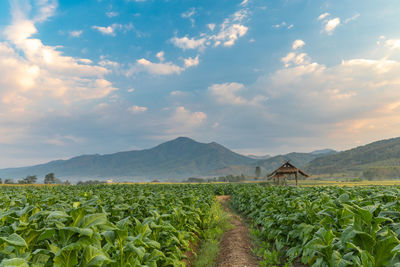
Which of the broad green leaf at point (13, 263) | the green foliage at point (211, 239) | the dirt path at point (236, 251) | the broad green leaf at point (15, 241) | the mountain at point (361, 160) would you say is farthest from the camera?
the mountain at point (361, 160)

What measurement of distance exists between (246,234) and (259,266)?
402cm

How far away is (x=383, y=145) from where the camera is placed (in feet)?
543

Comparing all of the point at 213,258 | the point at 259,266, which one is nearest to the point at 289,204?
the point at 259,266

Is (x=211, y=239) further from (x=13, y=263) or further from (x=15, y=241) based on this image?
(x=13, y=263)

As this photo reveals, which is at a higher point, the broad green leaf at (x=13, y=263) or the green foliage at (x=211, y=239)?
the broad green leaf at (x=13, y=263)

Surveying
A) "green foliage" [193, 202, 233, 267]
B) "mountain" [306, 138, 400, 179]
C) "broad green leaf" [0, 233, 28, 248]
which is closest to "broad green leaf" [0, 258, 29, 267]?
"broad green leaf" [0, 233, 28, 248]

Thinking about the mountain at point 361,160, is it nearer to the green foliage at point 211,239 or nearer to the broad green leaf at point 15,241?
the green foliage at point 211,239

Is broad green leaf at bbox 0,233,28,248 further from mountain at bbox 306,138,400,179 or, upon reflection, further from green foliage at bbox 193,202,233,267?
mountain at bbox 306,138,400,179

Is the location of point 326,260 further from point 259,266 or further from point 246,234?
point 246,234

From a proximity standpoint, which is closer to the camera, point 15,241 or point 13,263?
point 13,263

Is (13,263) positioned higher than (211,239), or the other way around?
(13,263)

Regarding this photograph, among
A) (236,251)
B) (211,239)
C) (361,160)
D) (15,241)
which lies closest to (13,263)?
(15,241)

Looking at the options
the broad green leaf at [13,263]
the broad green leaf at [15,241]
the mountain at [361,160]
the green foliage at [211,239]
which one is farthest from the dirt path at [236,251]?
the mountain at [361,160]

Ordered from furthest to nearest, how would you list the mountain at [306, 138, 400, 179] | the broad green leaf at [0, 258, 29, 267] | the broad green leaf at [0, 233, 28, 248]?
the mountain at [306, 138, 400, 179], the broad green leaf at [0, 233, 28, 248], the broad green leaf at [0, 258, 29, 267]
